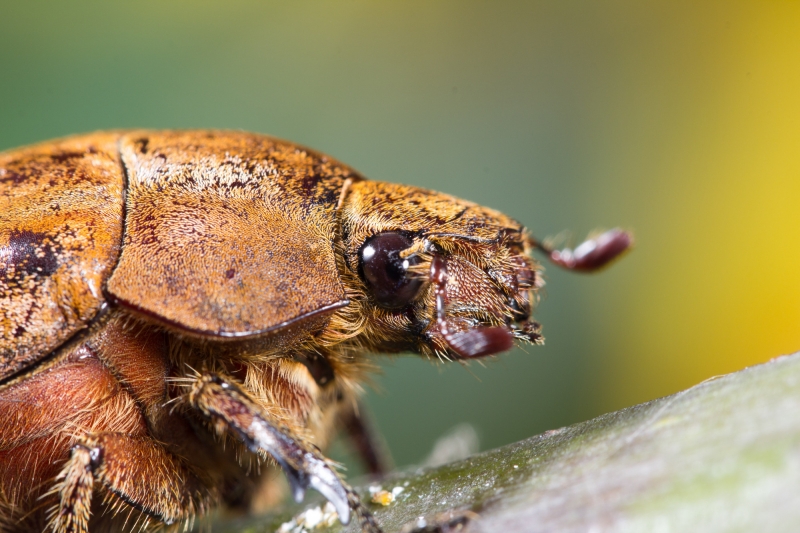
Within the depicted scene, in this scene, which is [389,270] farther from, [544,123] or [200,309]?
[544,123]

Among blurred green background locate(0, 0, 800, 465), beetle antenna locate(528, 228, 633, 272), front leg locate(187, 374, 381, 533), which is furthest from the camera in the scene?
blurred green background locate(0, 0, 800, 465)

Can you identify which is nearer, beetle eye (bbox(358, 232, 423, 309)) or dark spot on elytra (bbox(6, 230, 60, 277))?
dark spot on elytra (bbox(6, 230, 60, 277))

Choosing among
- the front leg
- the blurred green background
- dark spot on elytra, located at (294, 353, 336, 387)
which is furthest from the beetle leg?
the blurred green background

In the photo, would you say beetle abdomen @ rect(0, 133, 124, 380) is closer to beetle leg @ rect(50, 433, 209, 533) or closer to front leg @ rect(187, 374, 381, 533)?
beetle leg @ rect(50, 433, 209, 533)

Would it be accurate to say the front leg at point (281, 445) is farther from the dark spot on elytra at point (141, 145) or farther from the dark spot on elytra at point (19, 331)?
the dark spot on elytra at point (141, 145)

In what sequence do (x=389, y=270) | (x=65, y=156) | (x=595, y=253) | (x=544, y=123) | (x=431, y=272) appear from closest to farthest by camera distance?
(x=431, y=272) < (x=389, y=270) < (x=65, y=156) < (x=595, y=253) < (x=544, y=123)

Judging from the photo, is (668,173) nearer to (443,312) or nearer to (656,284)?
(656,284)

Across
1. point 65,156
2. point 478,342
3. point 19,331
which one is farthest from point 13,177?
point 478,342
